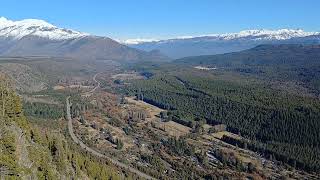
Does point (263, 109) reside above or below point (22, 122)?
below

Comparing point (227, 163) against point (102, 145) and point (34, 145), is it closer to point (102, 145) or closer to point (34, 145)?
point (102, 145)

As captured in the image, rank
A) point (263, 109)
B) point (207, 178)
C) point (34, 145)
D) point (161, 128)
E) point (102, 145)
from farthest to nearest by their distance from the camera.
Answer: point (263, 109) < point (161, 128) < point (102, 145) < point (207, 178) < point (34, 145)

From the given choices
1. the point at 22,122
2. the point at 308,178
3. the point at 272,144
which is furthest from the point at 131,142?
the point at 22,122

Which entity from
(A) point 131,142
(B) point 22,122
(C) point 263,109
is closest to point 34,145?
(B) point 22,122

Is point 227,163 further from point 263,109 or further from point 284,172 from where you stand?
point 263,109

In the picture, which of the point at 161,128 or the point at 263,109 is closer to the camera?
the point at 161,128

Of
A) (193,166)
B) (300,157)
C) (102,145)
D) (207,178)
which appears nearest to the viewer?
(207,178)
